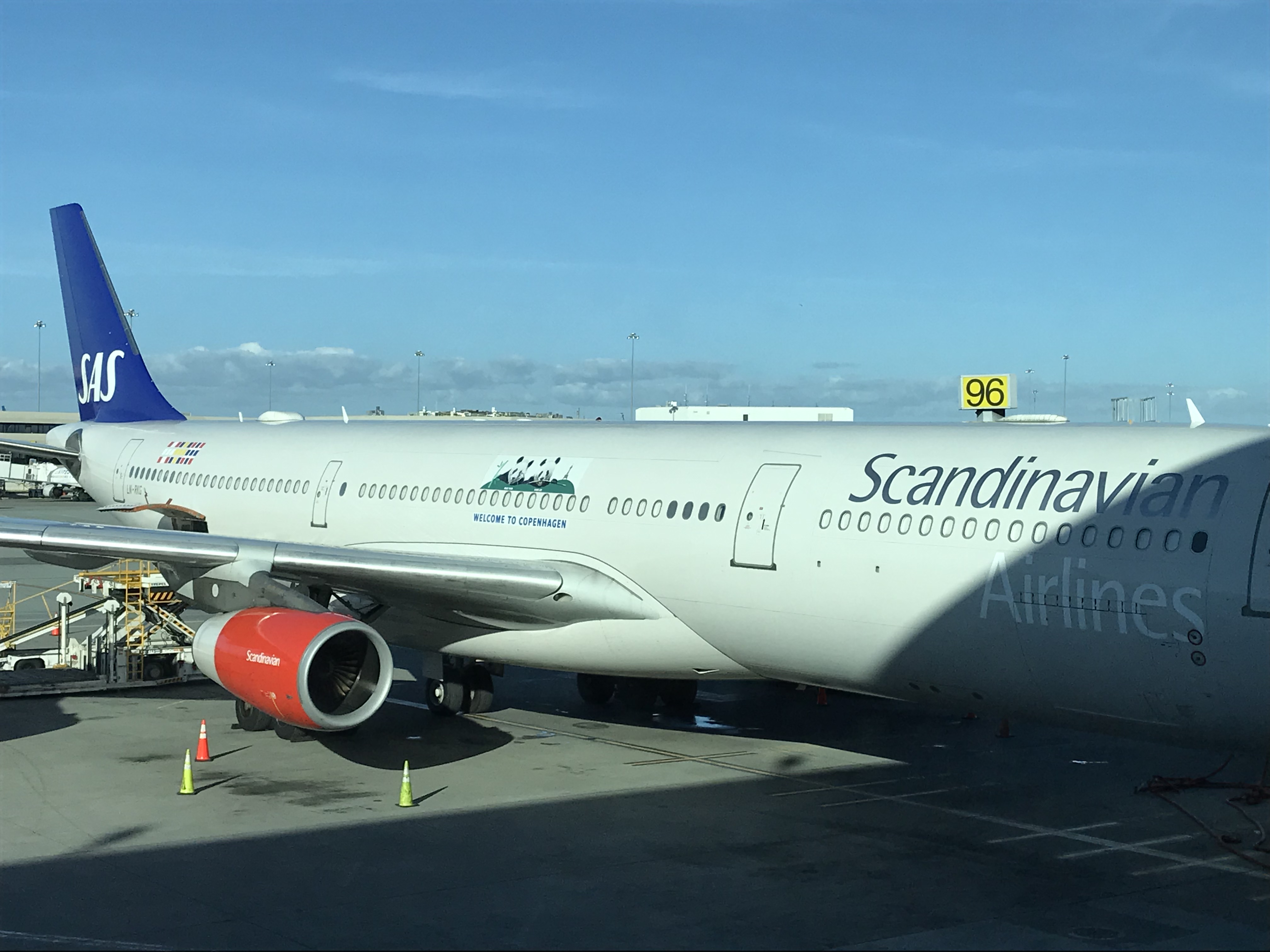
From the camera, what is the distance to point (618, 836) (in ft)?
43.3

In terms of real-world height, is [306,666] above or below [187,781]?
above

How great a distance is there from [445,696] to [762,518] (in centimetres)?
700

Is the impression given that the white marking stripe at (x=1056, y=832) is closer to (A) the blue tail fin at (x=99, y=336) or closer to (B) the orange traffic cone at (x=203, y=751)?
(B) the orange traffic cone at (x=203, y=751)

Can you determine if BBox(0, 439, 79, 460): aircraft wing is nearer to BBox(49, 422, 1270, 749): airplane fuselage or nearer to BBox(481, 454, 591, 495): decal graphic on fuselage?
BBox(49, 422, 1270, 749): airplane fuselage

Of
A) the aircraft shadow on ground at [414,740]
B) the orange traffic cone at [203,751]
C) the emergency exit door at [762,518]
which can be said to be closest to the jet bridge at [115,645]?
the aircraft shadow on ground at [414,740]

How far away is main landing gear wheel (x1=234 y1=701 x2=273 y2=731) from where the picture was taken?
18141 millimetres

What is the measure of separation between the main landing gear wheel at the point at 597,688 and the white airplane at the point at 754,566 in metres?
0.07

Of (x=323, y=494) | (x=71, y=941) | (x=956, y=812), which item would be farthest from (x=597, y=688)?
(x=71, y=941)

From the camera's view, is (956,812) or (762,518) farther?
(762,518)

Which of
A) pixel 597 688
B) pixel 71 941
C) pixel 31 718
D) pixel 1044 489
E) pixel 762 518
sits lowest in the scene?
pixel 71 941

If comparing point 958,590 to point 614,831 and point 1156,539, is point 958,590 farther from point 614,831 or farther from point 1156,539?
point 614,831

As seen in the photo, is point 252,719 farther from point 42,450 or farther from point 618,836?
point 42,450

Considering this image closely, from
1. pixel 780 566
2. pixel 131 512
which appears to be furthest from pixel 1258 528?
pixel 131 512

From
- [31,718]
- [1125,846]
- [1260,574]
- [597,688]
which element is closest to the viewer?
[1260,574]
